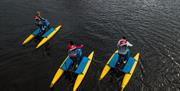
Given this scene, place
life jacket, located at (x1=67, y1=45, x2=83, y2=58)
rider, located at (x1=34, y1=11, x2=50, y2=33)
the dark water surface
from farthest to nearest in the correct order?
rider, located at (x1=34, y1=11, x2=50, y2=33) → the dark water surface → life jacket, located at (x1=67, y1=45, x2=83, y2=58)

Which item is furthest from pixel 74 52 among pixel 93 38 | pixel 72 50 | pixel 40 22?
pixel 40 22

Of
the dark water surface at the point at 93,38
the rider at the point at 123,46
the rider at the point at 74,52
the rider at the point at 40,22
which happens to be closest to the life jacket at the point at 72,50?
the rider at the point at 74,52

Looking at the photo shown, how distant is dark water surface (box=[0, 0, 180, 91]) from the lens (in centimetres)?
1591

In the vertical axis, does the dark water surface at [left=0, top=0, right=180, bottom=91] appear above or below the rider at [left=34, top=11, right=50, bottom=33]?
below

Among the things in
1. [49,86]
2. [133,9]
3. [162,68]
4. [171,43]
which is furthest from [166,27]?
[49,86]

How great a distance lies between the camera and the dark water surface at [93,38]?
15.9 metres

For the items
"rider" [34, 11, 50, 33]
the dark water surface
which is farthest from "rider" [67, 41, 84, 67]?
"rider" [34, 11, 50, 33]

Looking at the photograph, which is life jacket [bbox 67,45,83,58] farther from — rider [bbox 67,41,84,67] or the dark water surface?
the dark water surface

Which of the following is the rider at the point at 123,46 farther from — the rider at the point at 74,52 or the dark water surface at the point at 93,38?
the rider at the point at 74,52

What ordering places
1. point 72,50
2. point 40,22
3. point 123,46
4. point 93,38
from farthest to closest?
1. point 93,38
2. point 40,22
3. point 123,46
4. point 72,50

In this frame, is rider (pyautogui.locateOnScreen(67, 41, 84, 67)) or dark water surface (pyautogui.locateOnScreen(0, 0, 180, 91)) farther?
dark water surface (pyautogui.locateOnScreen(0, 0, 180, 91))

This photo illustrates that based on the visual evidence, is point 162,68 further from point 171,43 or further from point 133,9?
point 133,9

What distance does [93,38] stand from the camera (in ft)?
73.0

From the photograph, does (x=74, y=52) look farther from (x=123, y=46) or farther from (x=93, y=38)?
(x=93, y=38)
